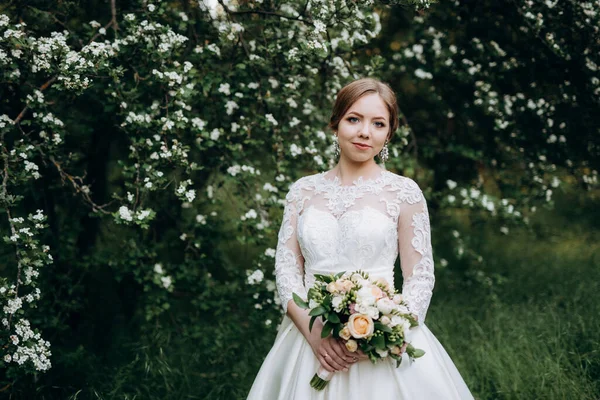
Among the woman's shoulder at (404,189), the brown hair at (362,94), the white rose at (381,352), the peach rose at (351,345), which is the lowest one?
the white rose at (381,352)

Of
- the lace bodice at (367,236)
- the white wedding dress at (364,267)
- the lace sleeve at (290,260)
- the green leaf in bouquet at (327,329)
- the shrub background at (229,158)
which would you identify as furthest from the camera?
the shrub background at (229,158)

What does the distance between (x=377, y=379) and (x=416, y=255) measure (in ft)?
1.90

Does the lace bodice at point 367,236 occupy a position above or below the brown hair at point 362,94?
below

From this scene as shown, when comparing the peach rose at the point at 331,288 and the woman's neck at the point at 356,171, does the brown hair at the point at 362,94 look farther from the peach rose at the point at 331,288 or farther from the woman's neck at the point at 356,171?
the peach rose at the point at 331,288

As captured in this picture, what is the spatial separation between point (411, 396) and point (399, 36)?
169 inches

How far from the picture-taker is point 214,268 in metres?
4.76

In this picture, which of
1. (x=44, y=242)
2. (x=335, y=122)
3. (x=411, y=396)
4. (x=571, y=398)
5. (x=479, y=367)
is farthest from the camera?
(x=44, y=242)

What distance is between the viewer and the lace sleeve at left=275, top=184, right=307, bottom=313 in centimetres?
284

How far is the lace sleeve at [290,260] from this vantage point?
2844mm

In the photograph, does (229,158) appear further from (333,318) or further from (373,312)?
(373,312)

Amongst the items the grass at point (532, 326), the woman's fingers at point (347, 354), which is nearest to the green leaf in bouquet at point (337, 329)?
the woman's fingers at point (347, 354)

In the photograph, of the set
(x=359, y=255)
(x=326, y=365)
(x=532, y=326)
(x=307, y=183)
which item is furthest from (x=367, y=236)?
(x=532, y=326)

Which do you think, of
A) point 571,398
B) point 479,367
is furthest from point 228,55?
point 571,398

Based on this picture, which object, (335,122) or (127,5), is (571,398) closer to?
(335,122)
